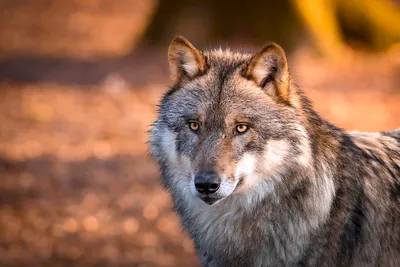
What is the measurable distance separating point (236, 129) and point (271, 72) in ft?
1.57

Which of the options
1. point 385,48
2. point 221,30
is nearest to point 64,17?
point 221,30

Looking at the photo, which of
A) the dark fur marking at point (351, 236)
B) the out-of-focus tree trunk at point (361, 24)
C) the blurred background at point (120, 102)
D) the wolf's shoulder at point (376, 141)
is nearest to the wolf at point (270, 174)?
the dark fur marking at point (351, 236)

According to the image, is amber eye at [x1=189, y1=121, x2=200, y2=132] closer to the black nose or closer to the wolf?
the wolf

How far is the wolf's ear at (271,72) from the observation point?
511 cm

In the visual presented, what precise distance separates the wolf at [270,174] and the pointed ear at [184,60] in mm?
10

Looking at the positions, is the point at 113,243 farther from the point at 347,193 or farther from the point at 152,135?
the point at 347,193

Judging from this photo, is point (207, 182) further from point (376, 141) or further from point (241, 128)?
point (376, 141)

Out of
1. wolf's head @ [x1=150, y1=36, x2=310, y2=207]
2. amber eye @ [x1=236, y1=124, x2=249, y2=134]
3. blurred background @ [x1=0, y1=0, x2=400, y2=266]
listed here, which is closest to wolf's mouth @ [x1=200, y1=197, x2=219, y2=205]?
wolf's head @ [x1=150, y1=36, x2=310, y2=207]

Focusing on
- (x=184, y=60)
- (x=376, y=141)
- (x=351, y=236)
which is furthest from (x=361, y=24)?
→ (x=351, y=236)

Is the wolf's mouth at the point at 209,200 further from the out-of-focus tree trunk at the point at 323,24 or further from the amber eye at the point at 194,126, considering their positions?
the out-of-focus tree trunk at the point at 323,24

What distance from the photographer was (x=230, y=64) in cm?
539

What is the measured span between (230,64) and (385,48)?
10.6m

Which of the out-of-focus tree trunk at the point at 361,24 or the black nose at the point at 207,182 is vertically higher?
the out-of-focus tree trunk at the point at 361,24

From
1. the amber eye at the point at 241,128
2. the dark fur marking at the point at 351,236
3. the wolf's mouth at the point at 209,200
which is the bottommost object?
the dark fur marking at the point at 351,236
